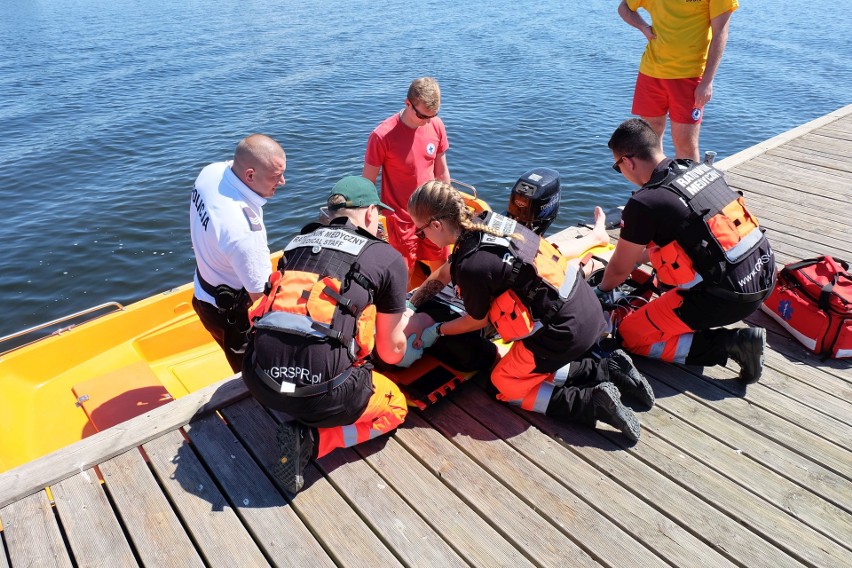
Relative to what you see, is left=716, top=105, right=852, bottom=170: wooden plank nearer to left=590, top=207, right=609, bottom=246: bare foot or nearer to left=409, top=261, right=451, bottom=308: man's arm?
left=590, top=207, right=609, bottom=246: bare foot

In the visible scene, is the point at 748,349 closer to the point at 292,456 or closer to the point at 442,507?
the point at 442,507

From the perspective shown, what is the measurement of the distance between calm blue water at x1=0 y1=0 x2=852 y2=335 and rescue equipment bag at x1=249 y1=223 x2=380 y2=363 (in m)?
6.45

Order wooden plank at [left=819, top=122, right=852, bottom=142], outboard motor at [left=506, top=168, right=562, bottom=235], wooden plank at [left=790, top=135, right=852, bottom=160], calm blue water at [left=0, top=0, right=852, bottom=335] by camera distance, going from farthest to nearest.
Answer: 1. calm blue water at [left=0, top=0, right=852, bottom=335]
2. wooden plank at [left=819, top=122, right=852, bottom=142]
3. wooden plank at [left=790, top=135, right=852, bottom=160]
4. outboard motor at [left=506, top=168, right=562, bottom=235]

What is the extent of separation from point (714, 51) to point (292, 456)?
4.56 meters

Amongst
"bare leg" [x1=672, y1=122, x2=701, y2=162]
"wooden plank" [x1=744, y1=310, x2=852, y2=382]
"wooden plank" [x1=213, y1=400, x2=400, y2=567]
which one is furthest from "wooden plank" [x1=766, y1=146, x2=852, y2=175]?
"wooden plank" [x1=213, y1=400, x2=400, y2=567]

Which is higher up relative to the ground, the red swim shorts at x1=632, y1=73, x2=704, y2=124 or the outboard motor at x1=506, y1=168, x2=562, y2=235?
the red swim shorts at x1=632, y1=73, x2=704, y2=124

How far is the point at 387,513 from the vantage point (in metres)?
2.86

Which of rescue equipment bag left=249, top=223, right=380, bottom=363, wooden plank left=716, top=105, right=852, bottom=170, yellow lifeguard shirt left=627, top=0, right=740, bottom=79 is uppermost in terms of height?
yellow lifeguard shirt left=627, top=0, right=740, bottom=79

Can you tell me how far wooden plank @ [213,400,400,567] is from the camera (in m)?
2.66

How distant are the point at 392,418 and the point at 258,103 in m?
13.8

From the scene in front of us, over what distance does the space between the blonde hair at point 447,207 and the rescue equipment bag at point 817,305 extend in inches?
85.1

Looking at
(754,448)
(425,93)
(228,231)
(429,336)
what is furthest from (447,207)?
(754,448)

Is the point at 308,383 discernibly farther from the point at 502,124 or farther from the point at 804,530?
the point at 502,124

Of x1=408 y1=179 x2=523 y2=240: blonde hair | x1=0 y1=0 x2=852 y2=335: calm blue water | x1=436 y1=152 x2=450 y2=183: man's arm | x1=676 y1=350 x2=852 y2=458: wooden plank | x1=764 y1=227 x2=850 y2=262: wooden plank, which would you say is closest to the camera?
x1=408 y1=179 x2=523 y2=240: blonde hair
